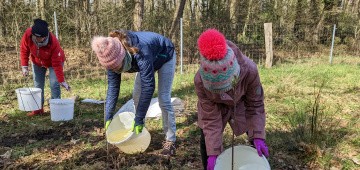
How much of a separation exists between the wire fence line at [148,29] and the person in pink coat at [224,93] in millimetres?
5477

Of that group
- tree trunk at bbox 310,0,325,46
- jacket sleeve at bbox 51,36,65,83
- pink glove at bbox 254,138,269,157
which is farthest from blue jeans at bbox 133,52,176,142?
tree trunk at bbox 310,0,325,46

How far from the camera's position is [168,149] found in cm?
337

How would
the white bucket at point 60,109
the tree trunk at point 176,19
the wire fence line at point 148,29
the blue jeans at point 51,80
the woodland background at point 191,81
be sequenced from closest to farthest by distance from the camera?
1. the woodland background at point 191,81
2. the white bucket at point 60,109
3. the blue jeans at point 51,80
4. the wire fence line at point 148,29
5. the tree trunk at point 176,19

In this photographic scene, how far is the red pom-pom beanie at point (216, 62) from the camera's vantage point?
1.77 m

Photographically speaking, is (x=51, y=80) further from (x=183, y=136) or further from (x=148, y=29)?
(x=148, y=29)

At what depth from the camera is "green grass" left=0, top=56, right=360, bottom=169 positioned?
126 inches

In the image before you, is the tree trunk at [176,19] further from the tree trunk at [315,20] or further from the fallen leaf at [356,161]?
the fallen leaf at [356,161]

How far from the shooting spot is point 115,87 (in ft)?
10.3

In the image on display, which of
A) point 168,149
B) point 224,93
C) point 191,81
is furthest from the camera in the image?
point 191,81

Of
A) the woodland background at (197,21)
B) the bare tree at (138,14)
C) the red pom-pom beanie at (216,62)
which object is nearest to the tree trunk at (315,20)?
the woodland background at (197,21)

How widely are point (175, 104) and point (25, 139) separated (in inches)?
77.5

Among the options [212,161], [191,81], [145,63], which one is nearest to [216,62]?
[212,161]

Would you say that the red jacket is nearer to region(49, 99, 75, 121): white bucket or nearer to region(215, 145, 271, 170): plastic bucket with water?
region(49, 99, 75, 121): white bucket

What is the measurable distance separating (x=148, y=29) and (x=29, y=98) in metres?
4.73
